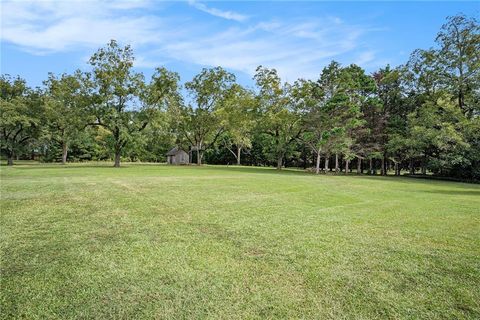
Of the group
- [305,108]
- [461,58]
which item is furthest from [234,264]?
[461,58]

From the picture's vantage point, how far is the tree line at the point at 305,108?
23781mm

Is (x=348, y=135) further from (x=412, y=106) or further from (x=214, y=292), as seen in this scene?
(x=214, y=292)

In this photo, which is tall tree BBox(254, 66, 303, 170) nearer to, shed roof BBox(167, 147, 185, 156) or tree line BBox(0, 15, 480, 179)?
tree line BBox(0, 15, 480, 179)

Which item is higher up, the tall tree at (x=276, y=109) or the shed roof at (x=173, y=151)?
the tall tree at (x=276, y=109)

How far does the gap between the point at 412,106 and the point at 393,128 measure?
11.2 feet

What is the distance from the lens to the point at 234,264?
145 inches

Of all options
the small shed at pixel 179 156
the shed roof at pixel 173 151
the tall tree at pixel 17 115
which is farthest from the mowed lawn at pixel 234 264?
the shed roof at pixel 173 151

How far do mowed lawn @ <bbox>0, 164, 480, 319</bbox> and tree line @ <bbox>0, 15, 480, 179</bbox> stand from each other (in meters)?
19.6

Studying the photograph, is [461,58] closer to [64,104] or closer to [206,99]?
[206,99]

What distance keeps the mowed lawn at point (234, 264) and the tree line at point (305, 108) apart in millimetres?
19615

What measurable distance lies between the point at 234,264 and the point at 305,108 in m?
25.0

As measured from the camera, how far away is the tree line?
936 inches

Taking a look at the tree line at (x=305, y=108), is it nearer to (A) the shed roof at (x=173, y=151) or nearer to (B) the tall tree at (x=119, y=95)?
(B) the tall tree at (x=119, y=95)

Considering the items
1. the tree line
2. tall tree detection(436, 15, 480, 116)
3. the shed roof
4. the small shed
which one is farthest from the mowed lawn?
the shed roof
